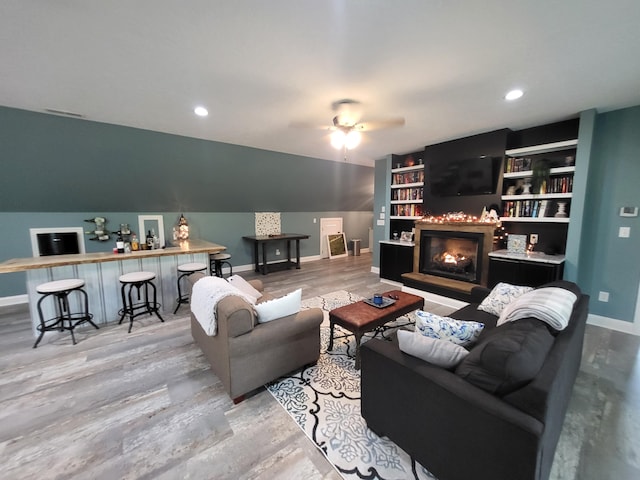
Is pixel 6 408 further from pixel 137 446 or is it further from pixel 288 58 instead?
pixel 288 58

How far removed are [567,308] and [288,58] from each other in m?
2.63

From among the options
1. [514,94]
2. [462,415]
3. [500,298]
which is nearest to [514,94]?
[514,94]

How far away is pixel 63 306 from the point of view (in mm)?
3131

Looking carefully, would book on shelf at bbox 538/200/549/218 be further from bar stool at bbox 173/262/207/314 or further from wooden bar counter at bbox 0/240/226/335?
bar stool at bbox 173/262/207/314

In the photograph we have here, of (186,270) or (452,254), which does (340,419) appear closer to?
(186,270)

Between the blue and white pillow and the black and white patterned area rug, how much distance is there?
0.75 meters

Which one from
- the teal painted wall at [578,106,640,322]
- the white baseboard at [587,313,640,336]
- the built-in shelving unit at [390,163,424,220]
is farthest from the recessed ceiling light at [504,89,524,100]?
the white baseboard at [587,313,640,336]

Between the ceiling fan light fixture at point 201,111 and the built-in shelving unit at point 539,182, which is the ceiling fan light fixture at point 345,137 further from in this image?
the built-in shelving unit at point 539,182

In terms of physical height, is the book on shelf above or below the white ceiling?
below

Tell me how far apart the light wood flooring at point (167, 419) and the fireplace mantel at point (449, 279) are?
4.32 feet

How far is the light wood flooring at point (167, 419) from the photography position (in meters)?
1.48

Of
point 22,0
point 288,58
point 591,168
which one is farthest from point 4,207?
point 591,168

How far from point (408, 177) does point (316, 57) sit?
3531 millimetres

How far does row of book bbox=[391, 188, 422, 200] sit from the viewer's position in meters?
4.95
